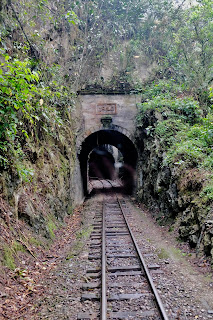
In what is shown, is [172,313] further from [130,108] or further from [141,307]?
[130,108]

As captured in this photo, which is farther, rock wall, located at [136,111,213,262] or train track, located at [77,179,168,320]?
rock wall, located at [136,111,213,262]

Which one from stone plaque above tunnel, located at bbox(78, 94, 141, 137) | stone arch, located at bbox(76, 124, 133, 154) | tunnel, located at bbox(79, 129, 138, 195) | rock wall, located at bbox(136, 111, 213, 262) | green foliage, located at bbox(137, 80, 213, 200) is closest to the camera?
rock wall, located at bbox(136, 111, 213, 262)

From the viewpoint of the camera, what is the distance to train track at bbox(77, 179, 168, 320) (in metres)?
3.32

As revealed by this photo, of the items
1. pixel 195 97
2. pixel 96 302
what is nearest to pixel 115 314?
pixel 96 302

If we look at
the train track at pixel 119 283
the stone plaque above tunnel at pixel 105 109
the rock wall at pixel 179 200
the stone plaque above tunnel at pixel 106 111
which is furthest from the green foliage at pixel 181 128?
the train track at pixel 119 283

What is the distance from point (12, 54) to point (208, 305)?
7.98 metres

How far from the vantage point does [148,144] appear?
37.7 feet

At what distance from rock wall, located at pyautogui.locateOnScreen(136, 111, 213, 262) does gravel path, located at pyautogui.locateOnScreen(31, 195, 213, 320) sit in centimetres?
51

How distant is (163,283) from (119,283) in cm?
85

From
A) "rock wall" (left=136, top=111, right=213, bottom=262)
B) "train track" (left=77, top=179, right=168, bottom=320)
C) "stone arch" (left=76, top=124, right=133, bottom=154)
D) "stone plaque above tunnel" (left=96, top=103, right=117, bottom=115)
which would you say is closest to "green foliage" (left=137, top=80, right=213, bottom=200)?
"rock wall" (left=136, top=111, right=213, bottom=262)

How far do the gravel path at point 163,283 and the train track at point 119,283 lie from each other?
17 cm

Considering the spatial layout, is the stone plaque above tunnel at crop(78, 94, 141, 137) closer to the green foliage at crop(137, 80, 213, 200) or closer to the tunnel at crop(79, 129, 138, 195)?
the tunnel at crop(79, 129, 138, 195)

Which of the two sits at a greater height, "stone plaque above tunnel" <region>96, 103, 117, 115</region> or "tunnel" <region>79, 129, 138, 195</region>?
"stone plaque above tunnel" <region>96, 103, 117, 115</region>

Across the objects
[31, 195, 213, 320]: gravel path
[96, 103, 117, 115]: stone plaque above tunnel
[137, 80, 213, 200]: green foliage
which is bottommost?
[31, 195, 213, 320]: gravel path
